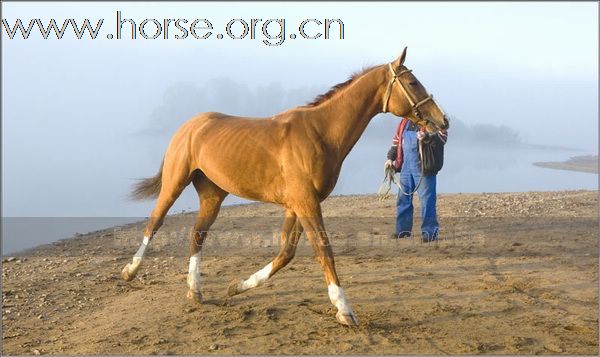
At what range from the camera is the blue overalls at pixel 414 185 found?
8.31m

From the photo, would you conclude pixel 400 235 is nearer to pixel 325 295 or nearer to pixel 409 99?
pixel 325 295

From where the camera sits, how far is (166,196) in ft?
18.8

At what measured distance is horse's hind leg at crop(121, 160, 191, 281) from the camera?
223 inches

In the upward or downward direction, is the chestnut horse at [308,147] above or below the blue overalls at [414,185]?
above

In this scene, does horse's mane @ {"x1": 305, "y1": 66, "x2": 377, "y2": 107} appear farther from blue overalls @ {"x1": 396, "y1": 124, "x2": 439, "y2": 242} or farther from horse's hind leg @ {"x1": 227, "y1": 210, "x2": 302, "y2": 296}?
blue overalls @ {"x1": 396, "y1": 124, "x2": 439, "y2": 242}

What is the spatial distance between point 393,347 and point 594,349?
163cm

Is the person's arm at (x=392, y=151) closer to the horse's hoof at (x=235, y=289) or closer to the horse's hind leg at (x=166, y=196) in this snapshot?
the horse's hind leg at (x=166, y=196)

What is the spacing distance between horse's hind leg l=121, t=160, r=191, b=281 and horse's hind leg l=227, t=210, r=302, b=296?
1144 mm

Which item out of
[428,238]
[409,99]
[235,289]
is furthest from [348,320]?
[428,238]

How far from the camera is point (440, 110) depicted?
4.95 meters

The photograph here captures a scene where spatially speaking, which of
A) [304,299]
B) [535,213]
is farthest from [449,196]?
[304,299]

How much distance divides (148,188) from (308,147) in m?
2.59

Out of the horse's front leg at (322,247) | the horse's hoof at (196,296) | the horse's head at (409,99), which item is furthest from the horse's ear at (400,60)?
the horse's hoof at (196,296)

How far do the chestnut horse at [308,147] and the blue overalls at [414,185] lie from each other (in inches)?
131
